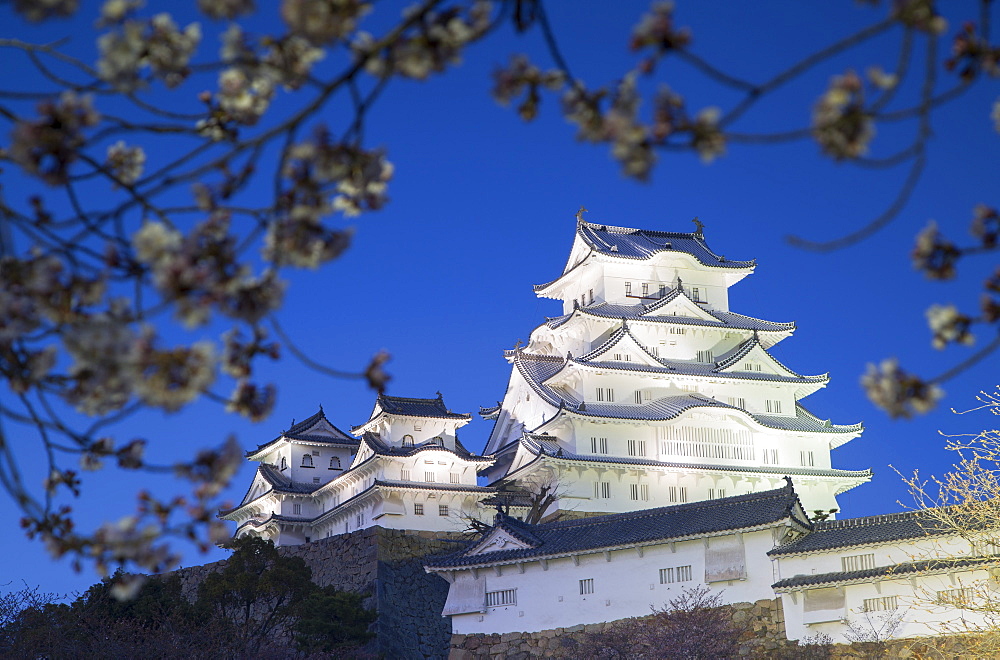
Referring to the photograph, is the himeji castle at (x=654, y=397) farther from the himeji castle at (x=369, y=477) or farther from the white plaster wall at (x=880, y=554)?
the white plaster wall at (x=880, y=554)

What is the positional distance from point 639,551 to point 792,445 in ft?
51.1

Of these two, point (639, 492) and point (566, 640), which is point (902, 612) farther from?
point (639, 492)

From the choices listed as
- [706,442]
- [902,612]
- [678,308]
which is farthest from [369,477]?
[902,612]

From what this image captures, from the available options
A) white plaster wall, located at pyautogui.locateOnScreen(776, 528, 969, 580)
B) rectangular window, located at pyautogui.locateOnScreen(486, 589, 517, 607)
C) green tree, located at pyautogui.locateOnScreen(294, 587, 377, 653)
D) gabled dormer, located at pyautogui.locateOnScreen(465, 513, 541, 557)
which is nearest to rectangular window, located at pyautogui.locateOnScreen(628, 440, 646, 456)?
gabled dormer, located at pyautogui.locateOnScreen(465, 513, 541, 557)

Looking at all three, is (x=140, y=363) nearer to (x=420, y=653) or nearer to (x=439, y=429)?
(x=420, y=653)

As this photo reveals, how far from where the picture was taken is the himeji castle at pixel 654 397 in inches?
1454

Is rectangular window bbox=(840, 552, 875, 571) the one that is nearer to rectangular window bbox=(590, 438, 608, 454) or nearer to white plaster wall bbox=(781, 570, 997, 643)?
white plaster wall bbox=(781, 570, 997, 643)

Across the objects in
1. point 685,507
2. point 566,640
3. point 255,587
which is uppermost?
point 685,507

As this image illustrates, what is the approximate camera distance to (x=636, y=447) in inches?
1483

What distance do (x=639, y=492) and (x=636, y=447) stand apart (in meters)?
1.63

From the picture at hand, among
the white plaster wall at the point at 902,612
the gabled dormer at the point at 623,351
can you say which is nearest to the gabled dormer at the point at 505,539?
the white plaster wall at the point at 902,612

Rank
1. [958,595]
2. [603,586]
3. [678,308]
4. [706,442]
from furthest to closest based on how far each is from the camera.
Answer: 1. [678,308]
2. [706,442]
3. [603,586]
4. [958,595]

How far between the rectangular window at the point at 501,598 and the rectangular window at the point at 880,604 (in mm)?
8582

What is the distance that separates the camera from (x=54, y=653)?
87.6 feet
